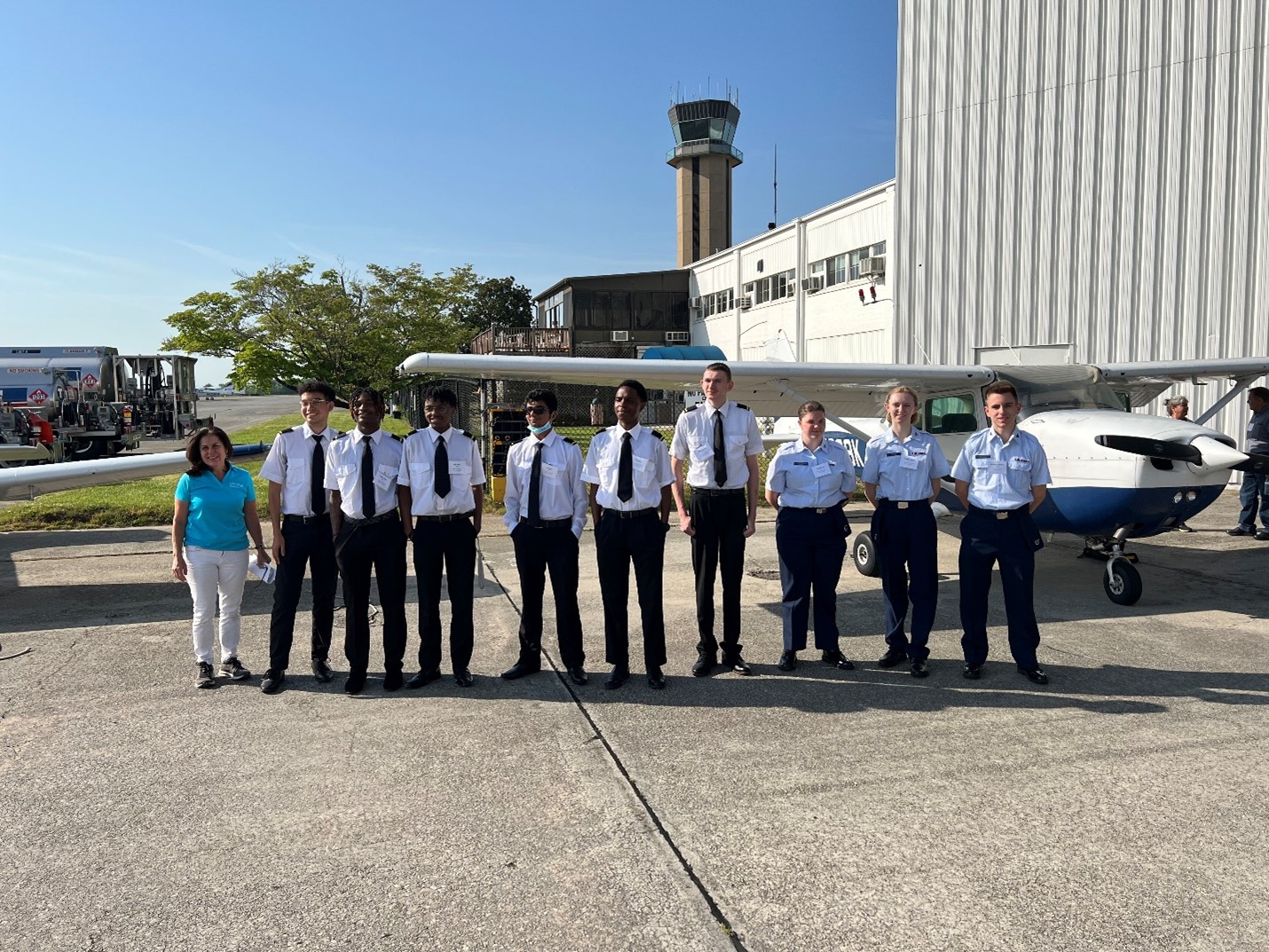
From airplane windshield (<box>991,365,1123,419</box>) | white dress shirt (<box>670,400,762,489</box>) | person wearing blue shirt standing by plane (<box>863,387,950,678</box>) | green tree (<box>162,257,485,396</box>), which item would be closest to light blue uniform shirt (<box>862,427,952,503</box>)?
person wearing blue shirt standing by plane (<box>863,387,950,678</box>)

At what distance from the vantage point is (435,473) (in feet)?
16.2

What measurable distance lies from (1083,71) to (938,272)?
441cm

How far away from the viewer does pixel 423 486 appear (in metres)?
4.95

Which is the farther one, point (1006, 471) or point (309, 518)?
point (1006, 471)

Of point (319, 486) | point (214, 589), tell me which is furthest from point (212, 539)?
point (319, 486)

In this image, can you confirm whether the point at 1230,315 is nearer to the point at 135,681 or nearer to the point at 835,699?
the point at 835,699

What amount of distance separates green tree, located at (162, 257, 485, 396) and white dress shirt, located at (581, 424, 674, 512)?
19.7 metres

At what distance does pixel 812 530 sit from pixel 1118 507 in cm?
297

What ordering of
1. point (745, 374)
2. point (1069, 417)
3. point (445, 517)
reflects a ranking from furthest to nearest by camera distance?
point (745, 374) → point (1069, 417) → point (445, 517)

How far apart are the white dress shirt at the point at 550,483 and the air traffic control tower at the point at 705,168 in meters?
50.6

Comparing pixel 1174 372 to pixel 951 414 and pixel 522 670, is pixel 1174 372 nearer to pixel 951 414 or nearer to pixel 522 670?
pixel 951 414

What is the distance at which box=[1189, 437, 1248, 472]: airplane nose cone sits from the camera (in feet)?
21.0

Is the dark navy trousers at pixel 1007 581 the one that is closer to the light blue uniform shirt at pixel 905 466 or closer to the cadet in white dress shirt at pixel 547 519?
the light blue uniform shirt at pixel 905 466

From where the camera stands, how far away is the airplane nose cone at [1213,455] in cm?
641
